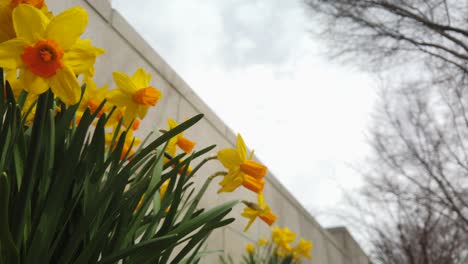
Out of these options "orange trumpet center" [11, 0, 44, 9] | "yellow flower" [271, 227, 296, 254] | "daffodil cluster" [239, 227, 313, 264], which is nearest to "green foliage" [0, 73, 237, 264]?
"orange trumpet center" [11, 0, 44, 9]

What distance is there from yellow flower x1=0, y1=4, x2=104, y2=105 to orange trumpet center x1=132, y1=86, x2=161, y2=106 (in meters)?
0.27

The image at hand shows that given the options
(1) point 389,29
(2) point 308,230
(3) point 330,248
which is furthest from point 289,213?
(1) point 389,29

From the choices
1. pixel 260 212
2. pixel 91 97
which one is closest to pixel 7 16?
pixel 91 97

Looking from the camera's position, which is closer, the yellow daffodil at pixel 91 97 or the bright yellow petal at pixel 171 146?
the yellow daffodil at pixel 91 97

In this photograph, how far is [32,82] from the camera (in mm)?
650

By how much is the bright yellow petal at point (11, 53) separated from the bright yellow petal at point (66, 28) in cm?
4

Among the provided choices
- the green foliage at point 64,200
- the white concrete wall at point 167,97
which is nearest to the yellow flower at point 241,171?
the green foliage at point 64,200

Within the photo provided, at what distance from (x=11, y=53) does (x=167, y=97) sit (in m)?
1.62

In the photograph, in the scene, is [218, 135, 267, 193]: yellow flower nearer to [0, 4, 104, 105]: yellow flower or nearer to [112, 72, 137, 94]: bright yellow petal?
[112, 72, 137, 94]: bright yellow petal

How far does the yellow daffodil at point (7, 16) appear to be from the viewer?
0.66 m

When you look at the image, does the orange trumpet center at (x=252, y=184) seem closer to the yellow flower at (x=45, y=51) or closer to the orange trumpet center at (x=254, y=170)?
the orange trumpet center at (x=254, y=170)

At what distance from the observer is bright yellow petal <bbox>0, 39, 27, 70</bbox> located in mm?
629

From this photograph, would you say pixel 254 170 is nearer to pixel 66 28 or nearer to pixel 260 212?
pixel 260 212

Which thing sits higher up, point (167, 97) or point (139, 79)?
point (167, 97)
